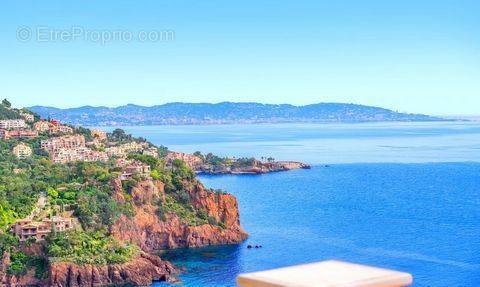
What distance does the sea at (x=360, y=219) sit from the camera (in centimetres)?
3325

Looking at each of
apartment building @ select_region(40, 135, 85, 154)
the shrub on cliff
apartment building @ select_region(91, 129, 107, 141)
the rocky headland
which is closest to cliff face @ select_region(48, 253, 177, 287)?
the shrub on cliff

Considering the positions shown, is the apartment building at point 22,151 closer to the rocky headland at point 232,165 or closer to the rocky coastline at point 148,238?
the rocky coastline at point 148,238

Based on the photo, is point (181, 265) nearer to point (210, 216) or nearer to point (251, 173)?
point (210, 216)

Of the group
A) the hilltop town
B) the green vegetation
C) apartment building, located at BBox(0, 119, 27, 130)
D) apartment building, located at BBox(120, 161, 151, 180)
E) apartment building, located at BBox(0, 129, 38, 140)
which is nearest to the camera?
the hilltop town

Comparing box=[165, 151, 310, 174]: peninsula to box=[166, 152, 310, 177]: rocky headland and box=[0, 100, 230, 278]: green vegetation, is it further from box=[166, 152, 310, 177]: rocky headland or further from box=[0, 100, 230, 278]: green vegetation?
box=[0, 100, 230, 278]: green vegetation

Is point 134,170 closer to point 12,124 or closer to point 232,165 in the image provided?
point 12,124

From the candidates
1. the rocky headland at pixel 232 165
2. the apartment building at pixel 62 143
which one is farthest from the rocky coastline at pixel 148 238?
the rocky headland at pixel 232 165

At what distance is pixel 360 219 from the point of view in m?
45.6

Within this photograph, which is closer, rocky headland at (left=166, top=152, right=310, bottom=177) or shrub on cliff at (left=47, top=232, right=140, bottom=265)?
shrub on cliff at (left=47, top=232, right=140, bottom=265)

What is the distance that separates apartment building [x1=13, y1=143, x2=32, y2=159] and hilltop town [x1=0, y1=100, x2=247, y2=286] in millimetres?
66

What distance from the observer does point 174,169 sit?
43.9 m

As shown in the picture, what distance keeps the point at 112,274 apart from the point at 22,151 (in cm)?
2169

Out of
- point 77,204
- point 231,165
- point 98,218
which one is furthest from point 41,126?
point 98,218

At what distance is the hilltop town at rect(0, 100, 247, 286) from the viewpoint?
30.2m
